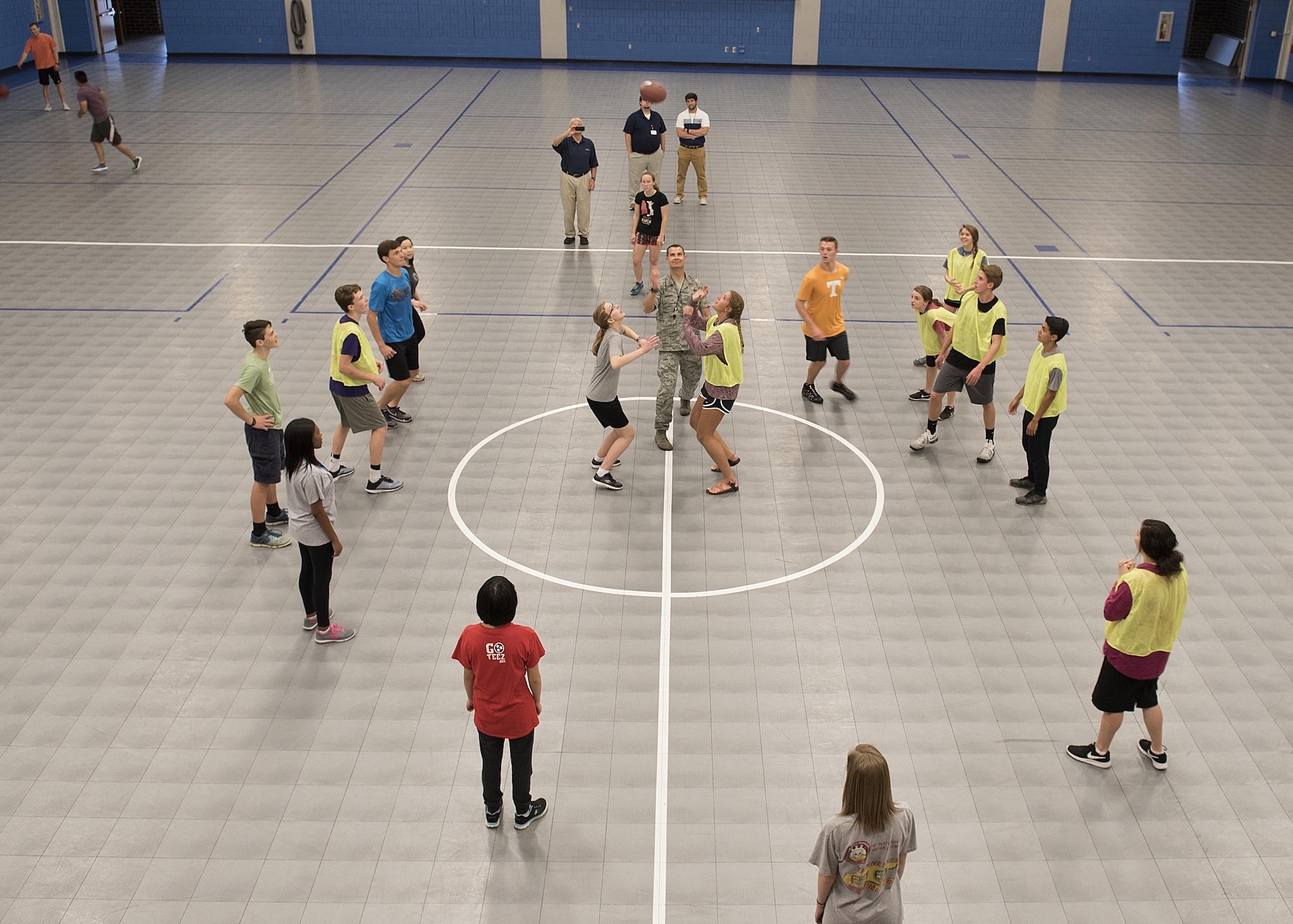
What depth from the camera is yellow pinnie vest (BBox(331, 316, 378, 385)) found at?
7848mm

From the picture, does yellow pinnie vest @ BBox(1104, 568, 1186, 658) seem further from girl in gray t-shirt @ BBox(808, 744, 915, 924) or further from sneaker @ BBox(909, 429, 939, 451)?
sneaker @ BBox(909, 429, 939, 451)

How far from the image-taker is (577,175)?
13.5 meters

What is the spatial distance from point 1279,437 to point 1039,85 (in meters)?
18.6

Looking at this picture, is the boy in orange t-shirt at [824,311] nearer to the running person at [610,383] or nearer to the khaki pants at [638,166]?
the running person at [610,383]

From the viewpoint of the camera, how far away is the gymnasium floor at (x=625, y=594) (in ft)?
17.3

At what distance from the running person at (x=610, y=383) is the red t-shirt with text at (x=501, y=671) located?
10.6 ft

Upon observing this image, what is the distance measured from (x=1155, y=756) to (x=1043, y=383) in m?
2.92

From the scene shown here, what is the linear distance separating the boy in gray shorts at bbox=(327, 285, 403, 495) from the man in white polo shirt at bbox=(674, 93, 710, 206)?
25.7 ft

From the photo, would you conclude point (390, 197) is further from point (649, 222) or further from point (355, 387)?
point (355, 387)

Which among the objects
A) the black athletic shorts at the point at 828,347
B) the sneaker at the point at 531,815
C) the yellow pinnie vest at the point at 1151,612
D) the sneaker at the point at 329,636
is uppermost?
the yellow pinnie vest at the point at 1151,612

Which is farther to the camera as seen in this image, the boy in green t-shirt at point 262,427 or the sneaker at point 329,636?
the boy in green t-shirt at point 262,427

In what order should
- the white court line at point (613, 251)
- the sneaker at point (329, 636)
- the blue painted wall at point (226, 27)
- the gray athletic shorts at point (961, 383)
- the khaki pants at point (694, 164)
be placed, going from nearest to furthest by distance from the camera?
1. the sneaker at point (329, 636)
2. the gray athletic shorts at point (961, 383)
3. the white court line at point (613, 251)
4. the khaki pants at point (694, 164)
5. the blue painted wall at point (226, 27)

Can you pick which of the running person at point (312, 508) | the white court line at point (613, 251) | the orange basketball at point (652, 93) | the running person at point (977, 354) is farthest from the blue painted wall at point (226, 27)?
the running person at point (312, 508)

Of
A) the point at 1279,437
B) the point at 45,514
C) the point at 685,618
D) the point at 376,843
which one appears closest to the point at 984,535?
the point at 685,618
